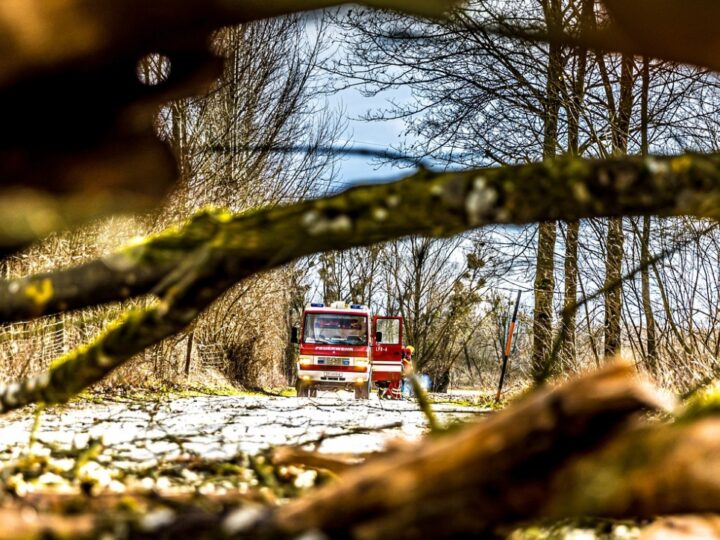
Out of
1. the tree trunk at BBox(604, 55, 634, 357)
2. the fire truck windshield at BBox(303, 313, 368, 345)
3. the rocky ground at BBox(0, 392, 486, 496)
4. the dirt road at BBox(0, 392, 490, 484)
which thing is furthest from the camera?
the fire truck windshield at BBox(303, 313, 368, 345)

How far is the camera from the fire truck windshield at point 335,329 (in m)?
13.4

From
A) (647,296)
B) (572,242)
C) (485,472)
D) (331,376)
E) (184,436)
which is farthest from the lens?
(331,376)

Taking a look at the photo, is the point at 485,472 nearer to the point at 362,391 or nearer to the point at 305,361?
the point at 305,361

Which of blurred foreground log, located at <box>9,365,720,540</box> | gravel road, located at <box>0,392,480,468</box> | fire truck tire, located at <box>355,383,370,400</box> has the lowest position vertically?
fire truck tire, located at <box>355,383,370,400</box>

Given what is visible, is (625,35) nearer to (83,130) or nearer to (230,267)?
(230,267)

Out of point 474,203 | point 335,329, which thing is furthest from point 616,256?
point 335,329

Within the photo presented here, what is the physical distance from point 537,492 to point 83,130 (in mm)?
1331

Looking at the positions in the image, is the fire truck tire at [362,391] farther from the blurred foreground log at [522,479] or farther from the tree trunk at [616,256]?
the blurred foreground log at [522,479]

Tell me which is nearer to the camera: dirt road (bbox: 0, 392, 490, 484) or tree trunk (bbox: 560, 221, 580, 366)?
dirt road (bbox: 0, 392, 490, 484)

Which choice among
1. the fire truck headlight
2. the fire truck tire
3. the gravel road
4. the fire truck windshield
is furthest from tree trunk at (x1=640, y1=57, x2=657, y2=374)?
the fire truck headlight

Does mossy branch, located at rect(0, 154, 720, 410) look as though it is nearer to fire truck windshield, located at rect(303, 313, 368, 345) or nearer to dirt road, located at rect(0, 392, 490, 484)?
dirt road, located at rect(0, 392, 490, 484)

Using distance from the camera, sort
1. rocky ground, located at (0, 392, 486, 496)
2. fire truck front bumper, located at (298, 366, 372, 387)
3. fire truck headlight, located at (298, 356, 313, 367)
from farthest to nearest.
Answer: fire truck headlight, located at (298, 356, 313, 367), fire truck front bumper, located at (298, 366, 372, 387), rocky ground, located at (0, 392, 486, 496)

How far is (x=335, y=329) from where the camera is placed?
13.6 m

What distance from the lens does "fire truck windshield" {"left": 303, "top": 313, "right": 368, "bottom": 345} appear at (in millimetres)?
13391
